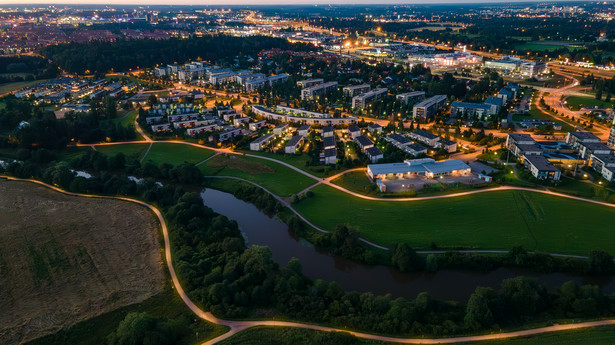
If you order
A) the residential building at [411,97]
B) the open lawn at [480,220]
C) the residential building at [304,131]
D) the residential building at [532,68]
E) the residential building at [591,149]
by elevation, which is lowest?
the open lawn at [480,220]

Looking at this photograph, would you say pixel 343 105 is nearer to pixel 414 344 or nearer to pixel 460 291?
pixel 460 291

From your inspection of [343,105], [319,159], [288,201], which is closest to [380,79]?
[343,105]

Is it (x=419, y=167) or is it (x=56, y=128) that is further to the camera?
(x=56, y=128)

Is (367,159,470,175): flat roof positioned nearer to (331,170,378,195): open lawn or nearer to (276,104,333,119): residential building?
(331,170,378,195): open lawn

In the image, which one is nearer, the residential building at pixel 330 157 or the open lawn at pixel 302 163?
the open lawn at pixel 302 163

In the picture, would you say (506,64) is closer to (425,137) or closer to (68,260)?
(425,137)

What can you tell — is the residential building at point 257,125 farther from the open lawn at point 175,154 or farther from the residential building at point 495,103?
the residential building at point 495,103

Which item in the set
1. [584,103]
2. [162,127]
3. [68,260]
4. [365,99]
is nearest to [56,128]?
[162,127]

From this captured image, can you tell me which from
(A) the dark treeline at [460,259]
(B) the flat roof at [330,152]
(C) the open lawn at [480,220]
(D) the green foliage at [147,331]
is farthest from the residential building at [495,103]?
(D) the green foliage at [147,331]

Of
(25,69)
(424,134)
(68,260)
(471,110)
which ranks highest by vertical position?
(25,69)
